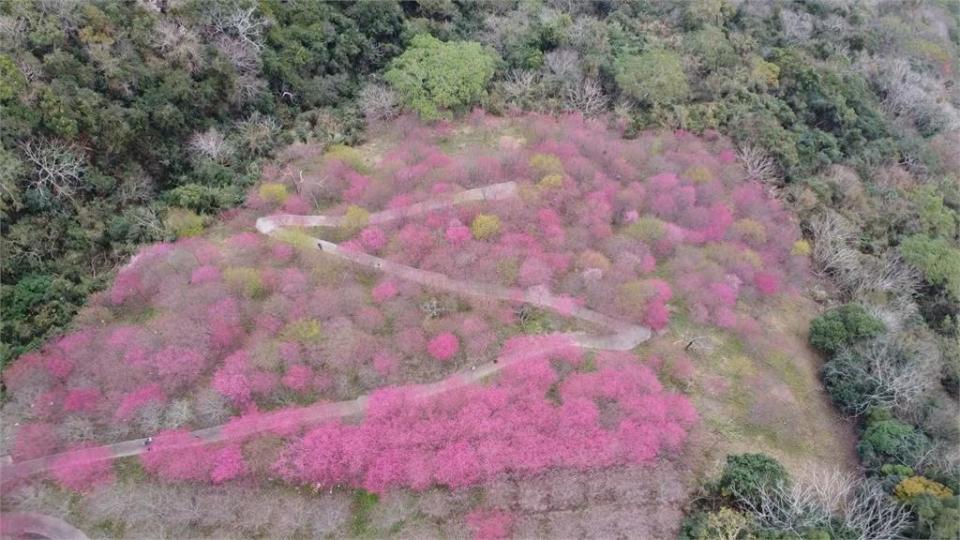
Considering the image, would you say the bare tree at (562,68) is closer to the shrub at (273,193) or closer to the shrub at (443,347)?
the shrub at (273,193)

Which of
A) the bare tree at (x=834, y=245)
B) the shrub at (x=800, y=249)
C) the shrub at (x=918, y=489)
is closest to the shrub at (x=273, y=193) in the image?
the shrub at (x=800, y=249)

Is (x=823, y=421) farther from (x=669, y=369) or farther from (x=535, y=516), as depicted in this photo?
(x=535, y=516)

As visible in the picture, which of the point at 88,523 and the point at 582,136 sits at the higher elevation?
the point at 582,136

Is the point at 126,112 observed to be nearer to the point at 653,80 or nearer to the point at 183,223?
the point at 183,223

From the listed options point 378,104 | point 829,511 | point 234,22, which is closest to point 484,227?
point 378,104

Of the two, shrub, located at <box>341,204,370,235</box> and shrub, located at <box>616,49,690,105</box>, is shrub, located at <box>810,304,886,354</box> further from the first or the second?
shrub, located at <box>341,204,370,235</box>

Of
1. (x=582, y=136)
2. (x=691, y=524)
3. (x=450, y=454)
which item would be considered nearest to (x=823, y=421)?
(x=691, y=524)
